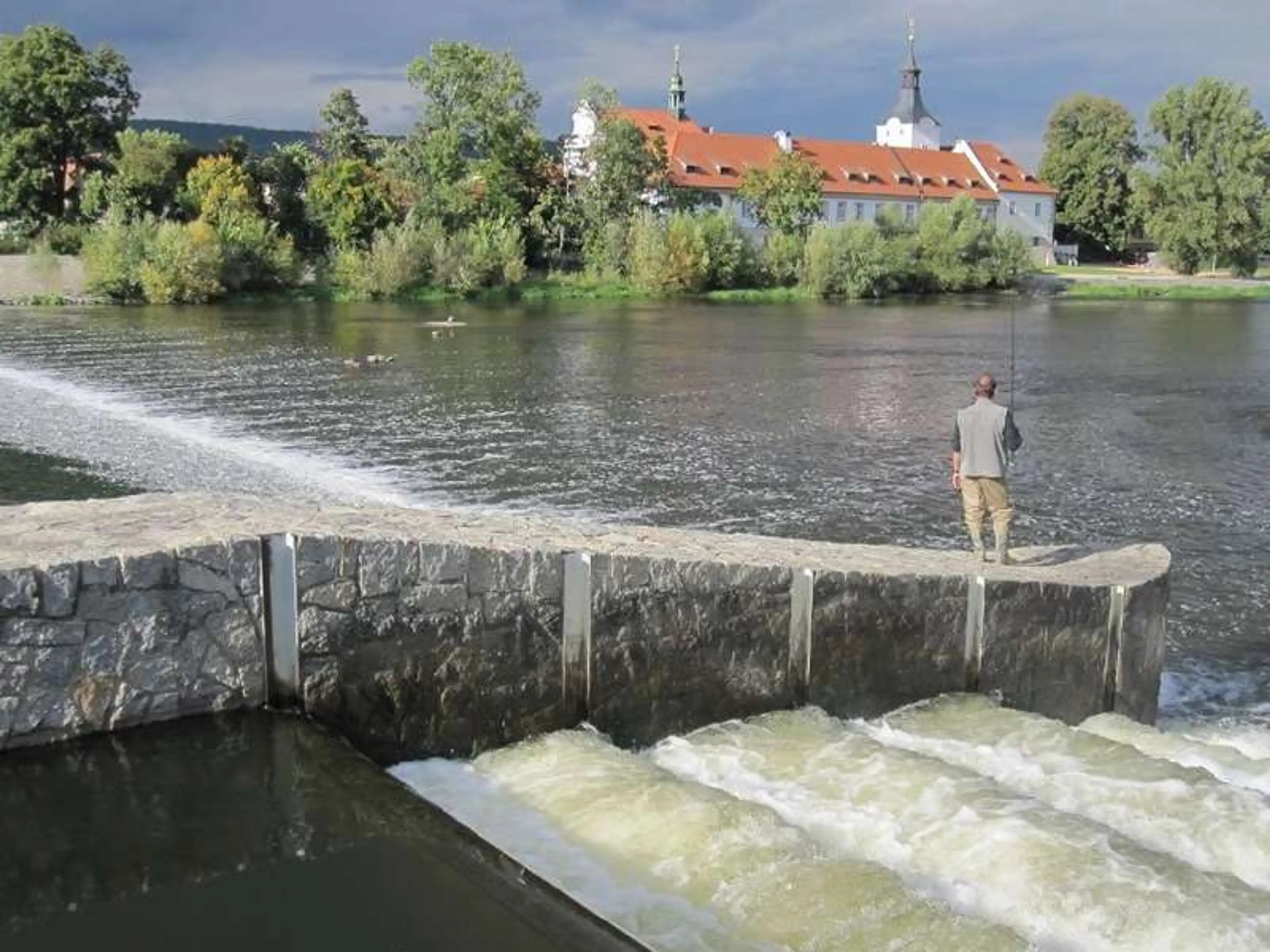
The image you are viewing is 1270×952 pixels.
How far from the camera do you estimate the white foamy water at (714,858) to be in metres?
5.67

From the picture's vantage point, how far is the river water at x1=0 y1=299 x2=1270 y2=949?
621cm

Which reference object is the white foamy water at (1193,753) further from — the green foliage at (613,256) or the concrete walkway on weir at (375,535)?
the green foliage at (613,256)

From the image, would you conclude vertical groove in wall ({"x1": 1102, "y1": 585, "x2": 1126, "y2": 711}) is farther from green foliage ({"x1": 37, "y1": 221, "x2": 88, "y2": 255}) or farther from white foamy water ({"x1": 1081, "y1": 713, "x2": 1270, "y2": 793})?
green foliage ({"x1": 37, "y1": 221, "x2": 88, "y2": 255})

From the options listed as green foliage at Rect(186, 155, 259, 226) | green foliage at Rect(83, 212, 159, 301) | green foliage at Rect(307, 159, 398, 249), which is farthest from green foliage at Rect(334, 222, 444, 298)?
green foliage at Rect(83, 212, 159, 301)

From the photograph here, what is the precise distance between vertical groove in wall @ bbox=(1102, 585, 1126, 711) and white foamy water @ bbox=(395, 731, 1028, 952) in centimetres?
544

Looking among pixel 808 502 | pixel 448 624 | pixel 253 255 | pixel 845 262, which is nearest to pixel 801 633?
pixel 448 624

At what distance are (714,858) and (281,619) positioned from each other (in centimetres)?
282

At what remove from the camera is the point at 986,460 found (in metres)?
12.3

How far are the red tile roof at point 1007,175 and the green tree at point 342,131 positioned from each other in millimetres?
73679

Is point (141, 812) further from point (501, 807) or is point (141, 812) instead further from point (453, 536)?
point (453, 536)

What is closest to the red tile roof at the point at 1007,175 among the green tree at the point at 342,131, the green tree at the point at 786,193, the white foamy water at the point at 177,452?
the green tree at the point at 786,193

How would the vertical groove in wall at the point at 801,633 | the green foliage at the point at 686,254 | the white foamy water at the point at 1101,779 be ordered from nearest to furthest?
the white foamy water at the point at 1101,779 → the vertical groove in wall at the point at 801,633 → the green foliage at the point at 686,254

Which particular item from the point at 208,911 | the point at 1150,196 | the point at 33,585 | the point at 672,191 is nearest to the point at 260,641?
the point at 33,585

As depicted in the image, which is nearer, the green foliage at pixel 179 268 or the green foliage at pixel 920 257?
the green foliage at pixel 179 268
